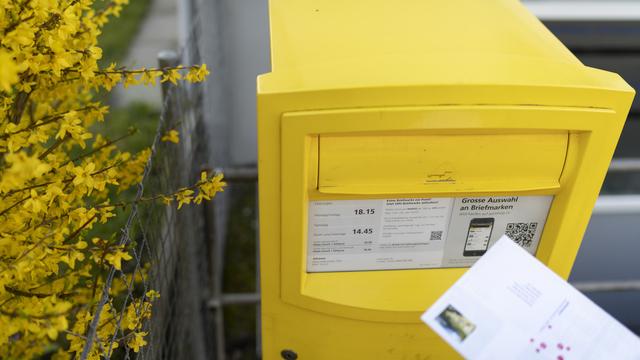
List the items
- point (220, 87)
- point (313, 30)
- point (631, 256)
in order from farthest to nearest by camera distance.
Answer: point (220, 87) < point (631, 256) < point (313, 30)

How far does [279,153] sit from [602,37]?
2.26 meters

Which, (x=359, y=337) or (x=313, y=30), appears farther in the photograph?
(x=359, y=337)

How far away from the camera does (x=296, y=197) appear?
4.25 ft

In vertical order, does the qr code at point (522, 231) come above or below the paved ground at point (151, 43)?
above

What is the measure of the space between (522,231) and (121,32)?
5.69m

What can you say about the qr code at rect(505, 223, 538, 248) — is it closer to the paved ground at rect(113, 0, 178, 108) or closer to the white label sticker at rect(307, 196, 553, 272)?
the white label sticker at rect(307, 196, 553, 272)

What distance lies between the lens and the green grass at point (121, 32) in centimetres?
558

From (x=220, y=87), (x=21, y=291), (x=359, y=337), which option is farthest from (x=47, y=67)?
(x=220, y=87)

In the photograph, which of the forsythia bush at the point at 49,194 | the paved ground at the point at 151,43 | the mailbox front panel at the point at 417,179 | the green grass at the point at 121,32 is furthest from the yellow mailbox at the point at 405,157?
the green grass at the point at 121,32

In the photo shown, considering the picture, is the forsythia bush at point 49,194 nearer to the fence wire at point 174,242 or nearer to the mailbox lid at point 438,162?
the fence wire at point 174,242

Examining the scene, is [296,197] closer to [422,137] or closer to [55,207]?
[422,137]

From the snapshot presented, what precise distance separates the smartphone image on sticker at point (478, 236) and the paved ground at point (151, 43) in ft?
12.4

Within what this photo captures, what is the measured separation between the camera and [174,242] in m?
1.94

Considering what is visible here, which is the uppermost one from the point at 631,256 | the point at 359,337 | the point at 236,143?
the point at 359,337
